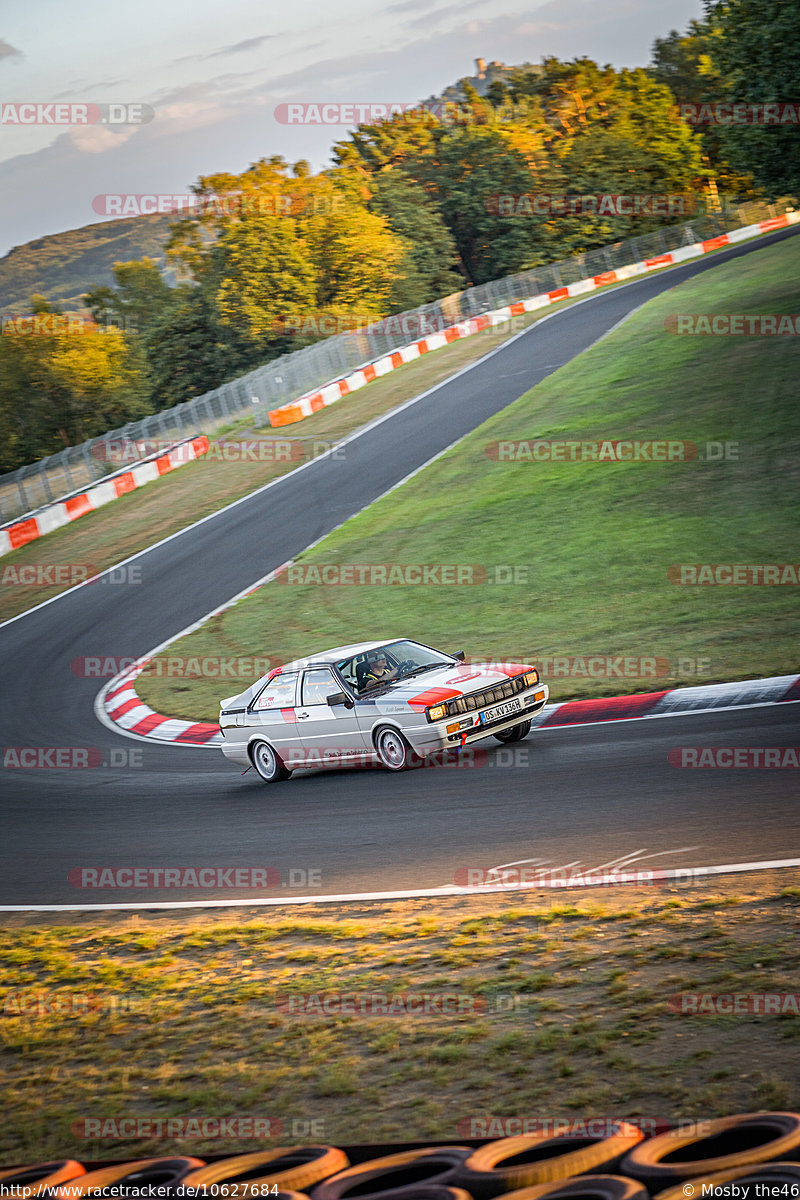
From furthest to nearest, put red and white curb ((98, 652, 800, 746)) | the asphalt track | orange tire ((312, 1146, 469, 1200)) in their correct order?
red and white curb ((98, 652, 800, 746))
the asphalt track
orange tire ((312, 1146, 469, 1200))

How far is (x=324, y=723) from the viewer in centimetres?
1180

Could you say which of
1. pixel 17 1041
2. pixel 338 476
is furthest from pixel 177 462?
pixel 17 1041

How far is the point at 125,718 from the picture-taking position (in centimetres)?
1590

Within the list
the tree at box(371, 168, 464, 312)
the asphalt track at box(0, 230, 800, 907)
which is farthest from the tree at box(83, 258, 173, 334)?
the asphalt track at box(0, 230, 800, 907)

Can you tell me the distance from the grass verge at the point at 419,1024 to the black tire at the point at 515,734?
13.5ft

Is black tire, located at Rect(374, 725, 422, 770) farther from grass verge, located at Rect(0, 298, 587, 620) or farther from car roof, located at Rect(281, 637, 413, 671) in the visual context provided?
grass verge, located at Rect(0, 298, 587, 620)

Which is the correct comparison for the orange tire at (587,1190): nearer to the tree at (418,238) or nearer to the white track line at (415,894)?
the white track line at (415,894)

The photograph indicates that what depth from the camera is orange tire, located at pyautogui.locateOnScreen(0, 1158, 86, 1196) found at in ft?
13.7

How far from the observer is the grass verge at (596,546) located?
1366cm

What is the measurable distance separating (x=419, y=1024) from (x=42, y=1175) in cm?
185

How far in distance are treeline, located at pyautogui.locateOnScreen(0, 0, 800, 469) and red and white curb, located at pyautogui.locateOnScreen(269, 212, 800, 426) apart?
914 cm

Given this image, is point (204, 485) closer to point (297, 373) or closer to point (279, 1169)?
point (297, 373)

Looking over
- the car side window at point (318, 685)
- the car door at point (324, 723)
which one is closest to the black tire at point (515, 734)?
the car door at point (324, 723)

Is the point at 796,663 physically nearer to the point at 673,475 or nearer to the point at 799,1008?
the point at 799,1008
